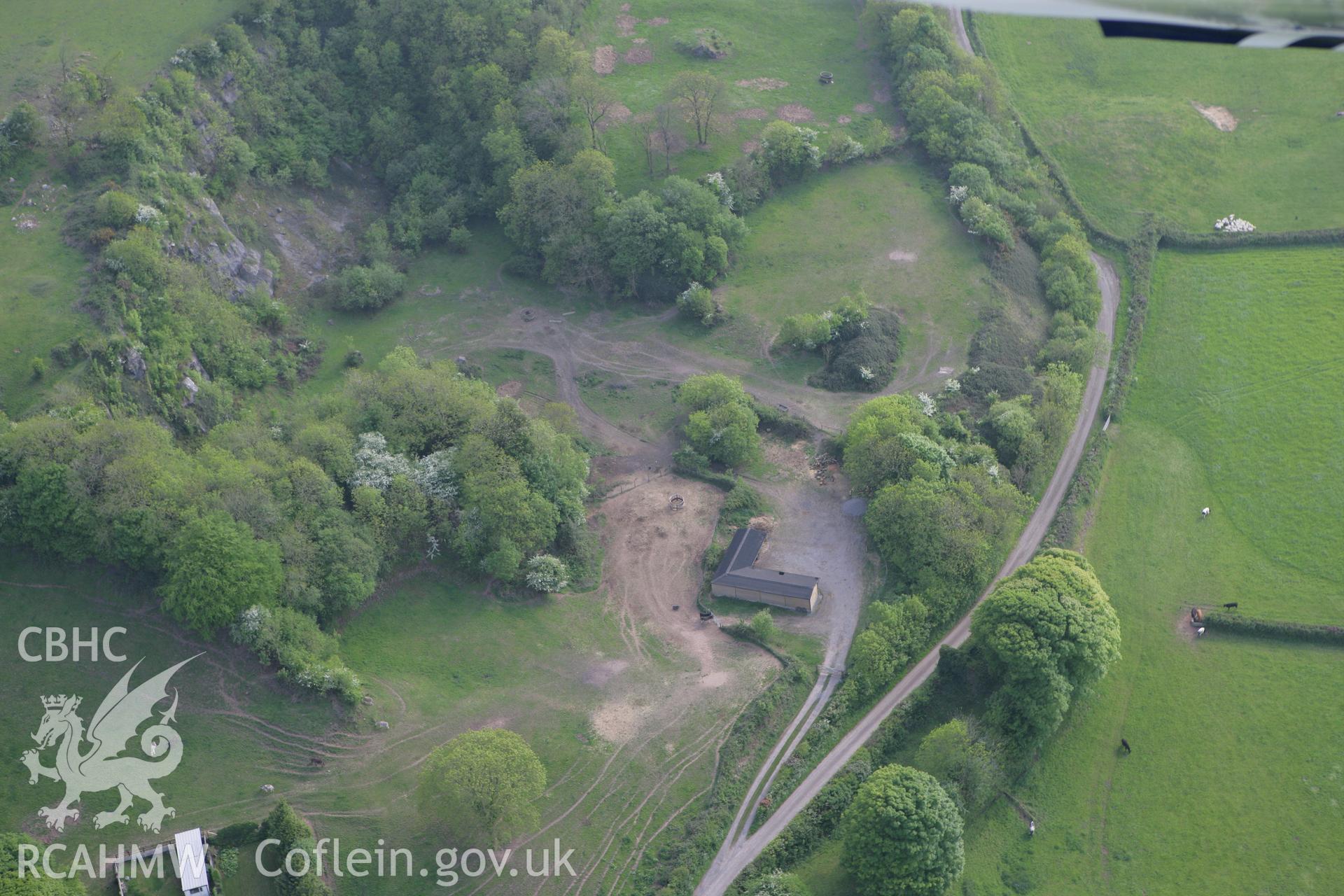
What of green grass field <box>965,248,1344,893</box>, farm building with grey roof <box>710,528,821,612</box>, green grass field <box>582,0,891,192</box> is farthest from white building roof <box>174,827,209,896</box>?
green grass field <box>582,0,891,192</box>

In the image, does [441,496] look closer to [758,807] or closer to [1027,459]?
[758,807]

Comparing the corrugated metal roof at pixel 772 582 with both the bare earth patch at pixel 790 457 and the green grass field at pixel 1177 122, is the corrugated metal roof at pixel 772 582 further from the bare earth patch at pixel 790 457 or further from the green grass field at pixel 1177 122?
the green grass field at pixel 1177 122

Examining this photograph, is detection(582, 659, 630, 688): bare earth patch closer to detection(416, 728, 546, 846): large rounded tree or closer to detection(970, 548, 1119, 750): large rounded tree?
detection(416, 728, 546, 846): large rounded tree

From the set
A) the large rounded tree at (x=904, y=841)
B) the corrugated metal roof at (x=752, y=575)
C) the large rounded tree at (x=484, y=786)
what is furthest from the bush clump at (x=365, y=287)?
the large rounded tree at (x=904, y=841)

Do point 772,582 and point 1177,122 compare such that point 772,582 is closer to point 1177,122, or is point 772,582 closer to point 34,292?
point 34,292

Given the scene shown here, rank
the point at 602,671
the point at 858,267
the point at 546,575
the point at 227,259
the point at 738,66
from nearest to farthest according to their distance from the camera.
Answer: the point at 602,671 < the point at 546,575 < the point at 227,259 < the point at 858,267 < the point at 738,66

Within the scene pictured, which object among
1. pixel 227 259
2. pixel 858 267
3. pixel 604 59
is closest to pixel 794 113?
pixel 604 59
